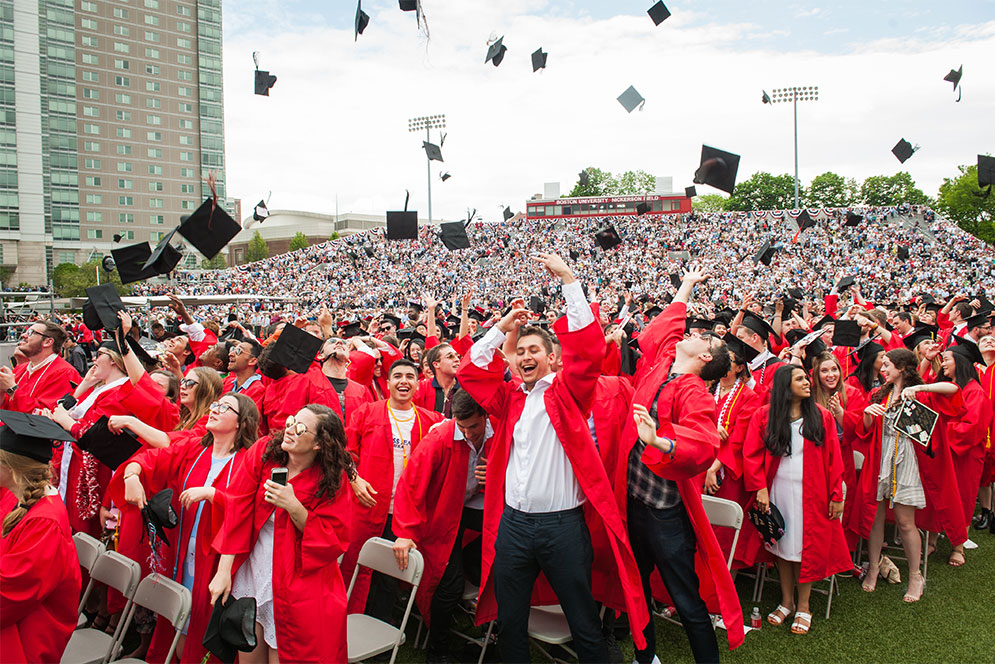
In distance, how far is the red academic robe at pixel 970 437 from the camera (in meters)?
5.20

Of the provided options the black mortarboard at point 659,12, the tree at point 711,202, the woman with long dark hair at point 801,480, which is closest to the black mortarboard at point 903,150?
the black mortarboard at point 659,12

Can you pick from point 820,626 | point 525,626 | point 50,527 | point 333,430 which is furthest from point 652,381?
point 50,527

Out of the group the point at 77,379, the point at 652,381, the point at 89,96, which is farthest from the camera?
the point at 89,96

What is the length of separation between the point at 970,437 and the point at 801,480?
2.10 m

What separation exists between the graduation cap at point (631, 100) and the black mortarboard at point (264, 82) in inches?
246

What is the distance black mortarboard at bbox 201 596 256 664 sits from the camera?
8.95ft

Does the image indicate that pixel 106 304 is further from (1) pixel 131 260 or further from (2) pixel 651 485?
(2) pixel 651 485

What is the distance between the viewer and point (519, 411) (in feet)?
10.9

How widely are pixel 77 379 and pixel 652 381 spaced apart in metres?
5.29

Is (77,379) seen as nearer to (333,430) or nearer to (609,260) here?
(333,430)

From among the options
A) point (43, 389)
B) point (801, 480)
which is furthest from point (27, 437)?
point (801, 480)

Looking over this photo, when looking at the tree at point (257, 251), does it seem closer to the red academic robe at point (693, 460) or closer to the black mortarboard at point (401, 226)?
the black mortarboard at point (401, 226)

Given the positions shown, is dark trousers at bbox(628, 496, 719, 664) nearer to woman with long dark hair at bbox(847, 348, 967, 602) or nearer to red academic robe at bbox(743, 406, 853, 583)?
red academic robe at bbox(743, 406, 853, 583)

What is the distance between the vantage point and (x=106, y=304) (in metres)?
4.80
